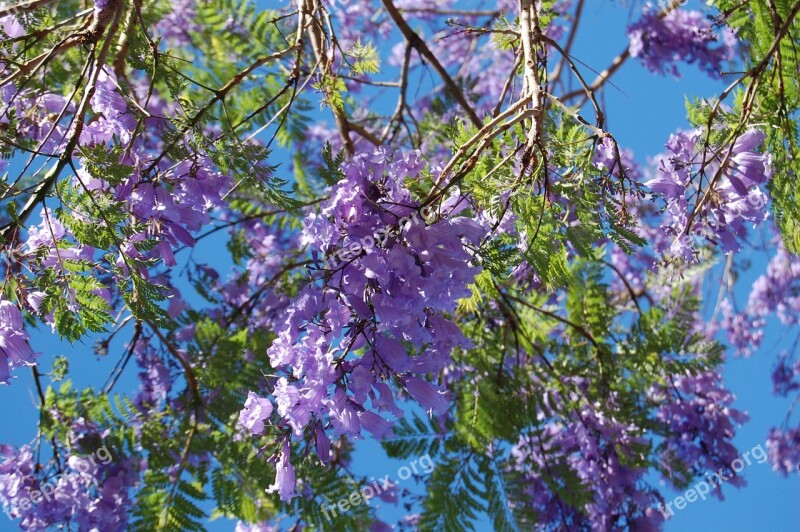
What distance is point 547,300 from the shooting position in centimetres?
369

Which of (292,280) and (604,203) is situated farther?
(292,280)

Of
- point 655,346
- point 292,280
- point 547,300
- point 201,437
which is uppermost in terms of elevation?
point 292,280

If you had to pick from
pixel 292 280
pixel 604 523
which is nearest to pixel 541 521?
pixel 604 523

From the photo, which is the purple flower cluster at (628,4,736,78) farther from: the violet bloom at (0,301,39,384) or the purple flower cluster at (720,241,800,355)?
the violet bloom at (0,301,39,384)

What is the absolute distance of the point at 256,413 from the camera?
156 centimetres

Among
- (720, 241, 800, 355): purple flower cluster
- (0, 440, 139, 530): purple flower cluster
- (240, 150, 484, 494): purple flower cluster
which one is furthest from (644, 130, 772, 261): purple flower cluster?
(720, 241, 800, 355): purple flower cluster

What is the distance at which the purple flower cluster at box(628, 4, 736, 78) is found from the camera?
4520 millimetres

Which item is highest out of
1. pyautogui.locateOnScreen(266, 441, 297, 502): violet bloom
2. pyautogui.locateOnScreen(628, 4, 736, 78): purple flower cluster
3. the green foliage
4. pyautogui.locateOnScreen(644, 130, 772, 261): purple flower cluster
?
pyautogui.locateOnScreen(628, 4, 736, 78): purple flower cluster

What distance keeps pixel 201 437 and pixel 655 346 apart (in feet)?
5.77

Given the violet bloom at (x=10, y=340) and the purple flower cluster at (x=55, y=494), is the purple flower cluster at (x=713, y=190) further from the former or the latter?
the purple flower cluster at (x=55, y=494)

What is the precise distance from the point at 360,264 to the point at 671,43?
3.81 metres

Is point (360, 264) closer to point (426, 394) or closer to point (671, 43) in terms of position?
point (426, 394)

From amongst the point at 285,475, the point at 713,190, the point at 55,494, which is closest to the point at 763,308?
the point at 713,190

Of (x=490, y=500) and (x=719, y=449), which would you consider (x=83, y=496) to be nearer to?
(x=490, y=500)
